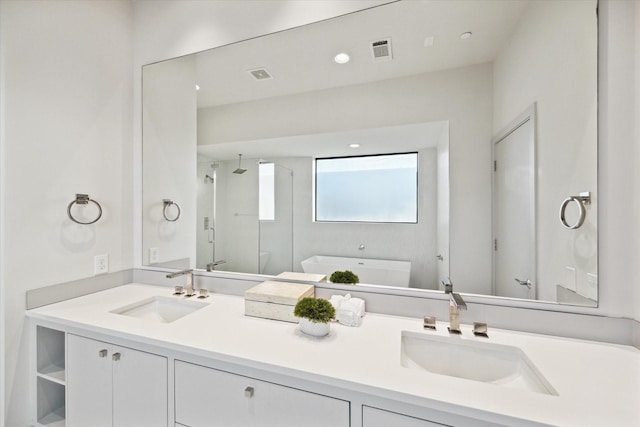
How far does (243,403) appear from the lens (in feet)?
3.13

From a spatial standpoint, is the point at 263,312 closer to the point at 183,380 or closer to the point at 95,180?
the point at 183,380

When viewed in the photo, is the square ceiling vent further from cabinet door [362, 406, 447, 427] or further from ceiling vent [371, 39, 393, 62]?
cabinet door [362, 406, 447, 427]

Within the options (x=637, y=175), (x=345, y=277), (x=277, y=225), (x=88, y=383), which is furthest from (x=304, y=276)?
(x=637, y=175)

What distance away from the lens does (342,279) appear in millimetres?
1452

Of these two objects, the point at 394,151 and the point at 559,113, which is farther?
the point at 394,151

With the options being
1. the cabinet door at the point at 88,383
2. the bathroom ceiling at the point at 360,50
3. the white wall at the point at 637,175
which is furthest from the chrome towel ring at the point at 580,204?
the cabinet door at the point at 88,383

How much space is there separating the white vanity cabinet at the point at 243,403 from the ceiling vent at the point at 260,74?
1515 millimetres

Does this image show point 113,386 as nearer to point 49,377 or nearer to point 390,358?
point 49,377

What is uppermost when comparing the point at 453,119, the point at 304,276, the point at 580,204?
the point at 453,119

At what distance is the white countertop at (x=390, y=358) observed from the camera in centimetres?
71

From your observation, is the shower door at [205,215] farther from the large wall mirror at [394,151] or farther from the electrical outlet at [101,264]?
the electrical outlet at [101,264]

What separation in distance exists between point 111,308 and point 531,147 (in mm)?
2173

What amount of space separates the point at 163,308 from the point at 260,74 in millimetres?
1512

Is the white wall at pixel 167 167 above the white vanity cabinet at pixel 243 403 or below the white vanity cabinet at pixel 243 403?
above
